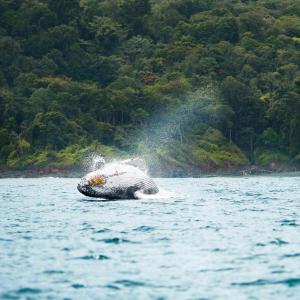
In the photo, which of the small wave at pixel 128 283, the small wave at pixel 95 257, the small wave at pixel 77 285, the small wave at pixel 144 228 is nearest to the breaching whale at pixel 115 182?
the small wave at pixel 144 228

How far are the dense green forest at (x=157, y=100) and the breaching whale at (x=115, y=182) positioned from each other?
9295 centimetres

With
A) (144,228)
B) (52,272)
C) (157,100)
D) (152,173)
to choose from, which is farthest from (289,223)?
(157,100)

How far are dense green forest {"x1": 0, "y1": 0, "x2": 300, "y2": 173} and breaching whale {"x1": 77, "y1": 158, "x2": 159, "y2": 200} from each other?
305 ft

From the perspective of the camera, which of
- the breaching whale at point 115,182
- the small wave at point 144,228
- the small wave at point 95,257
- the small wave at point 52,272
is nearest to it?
the small wave at point 52,272

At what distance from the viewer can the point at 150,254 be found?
1923 centimetres

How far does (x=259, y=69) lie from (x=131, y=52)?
110 ft

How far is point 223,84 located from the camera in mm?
156625

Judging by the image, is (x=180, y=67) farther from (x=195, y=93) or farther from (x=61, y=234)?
(x=61, y=234)

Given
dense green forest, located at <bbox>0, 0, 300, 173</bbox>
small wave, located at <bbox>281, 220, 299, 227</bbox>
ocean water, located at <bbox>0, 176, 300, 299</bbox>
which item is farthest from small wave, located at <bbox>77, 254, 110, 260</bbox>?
dense green forest, located at <bbox>0, 0, 300, 173</bbox>

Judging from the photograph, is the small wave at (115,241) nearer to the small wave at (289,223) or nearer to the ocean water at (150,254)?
the ocean water at (150,254)

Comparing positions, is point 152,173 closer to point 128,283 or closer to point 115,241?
point 115,241

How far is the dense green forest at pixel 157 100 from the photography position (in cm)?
13788

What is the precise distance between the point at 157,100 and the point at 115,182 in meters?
113

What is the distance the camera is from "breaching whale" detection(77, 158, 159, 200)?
122 ft
